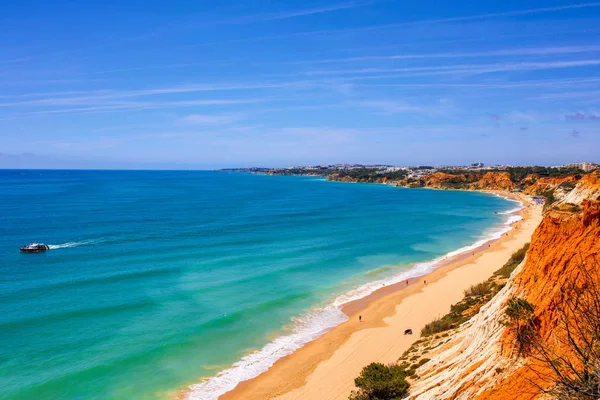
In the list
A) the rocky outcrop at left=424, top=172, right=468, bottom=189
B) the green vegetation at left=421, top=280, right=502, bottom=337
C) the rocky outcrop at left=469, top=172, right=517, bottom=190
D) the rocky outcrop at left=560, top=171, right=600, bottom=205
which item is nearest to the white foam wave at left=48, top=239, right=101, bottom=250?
the green vegetation at left=421, top=280, right=502, bottom=337

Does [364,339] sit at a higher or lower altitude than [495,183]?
lower

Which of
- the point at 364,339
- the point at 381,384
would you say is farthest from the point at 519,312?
the point at 364,339

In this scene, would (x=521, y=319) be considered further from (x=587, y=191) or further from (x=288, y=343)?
(x=288, y=343)

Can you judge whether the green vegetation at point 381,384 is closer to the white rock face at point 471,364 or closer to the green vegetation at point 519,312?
the white rock face at point 471,364

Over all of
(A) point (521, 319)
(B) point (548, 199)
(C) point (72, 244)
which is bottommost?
(C) point (72, 244)

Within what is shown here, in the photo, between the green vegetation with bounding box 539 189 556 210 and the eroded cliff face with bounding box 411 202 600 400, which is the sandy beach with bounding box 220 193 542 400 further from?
the green vegetation with bounding box 539 189 556 210

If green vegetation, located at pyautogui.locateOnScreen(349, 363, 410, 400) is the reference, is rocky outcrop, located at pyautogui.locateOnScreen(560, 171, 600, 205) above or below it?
above
